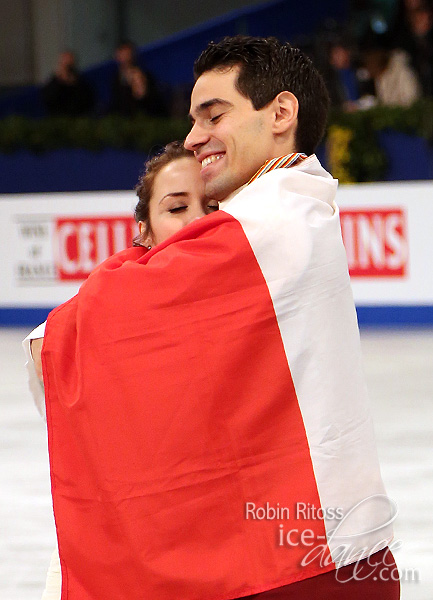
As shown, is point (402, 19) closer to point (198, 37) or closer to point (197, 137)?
point (198, 37)

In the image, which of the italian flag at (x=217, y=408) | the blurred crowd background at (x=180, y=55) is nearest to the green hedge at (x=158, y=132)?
the blurred crowd background at (x=180, y=55)

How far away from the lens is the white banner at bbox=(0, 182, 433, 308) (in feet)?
26.6

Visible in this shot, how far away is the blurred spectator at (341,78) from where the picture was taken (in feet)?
35.1

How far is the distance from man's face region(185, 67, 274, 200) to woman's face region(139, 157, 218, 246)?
11.6 inches

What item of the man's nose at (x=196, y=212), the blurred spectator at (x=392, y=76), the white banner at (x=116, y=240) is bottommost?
the white banner at (x=116, y=240)

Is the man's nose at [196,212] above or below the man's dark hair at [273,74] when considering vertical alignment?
below

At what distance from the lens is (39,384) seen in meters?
1.77

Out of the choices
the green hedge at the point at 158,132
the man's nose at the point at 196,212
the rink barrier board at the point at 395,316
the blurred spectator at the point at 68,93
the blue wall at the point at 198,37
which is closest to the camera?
the man's nose at the point at 196,212

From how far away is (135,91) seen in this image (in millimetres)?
11023

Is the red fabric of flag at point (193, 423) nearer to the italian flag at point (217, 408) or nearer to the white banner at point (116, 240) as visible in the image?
the italian flag at point (217, 408)

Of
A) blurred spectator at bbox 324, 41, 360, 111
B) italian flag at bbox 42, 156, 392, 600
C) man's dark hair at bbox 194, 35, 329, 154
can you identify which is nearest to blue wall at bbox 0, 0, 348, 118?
blurred spectator at bbox 324, 41, 360, 111

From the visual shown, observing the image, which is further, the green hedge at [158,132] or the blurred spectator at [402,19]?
the blurred spectator at [402,19]

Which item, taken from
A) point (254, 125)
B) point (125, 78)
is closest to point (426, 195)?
point (125, 78)

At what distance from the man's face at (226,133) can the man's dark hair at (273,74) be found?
19mm
